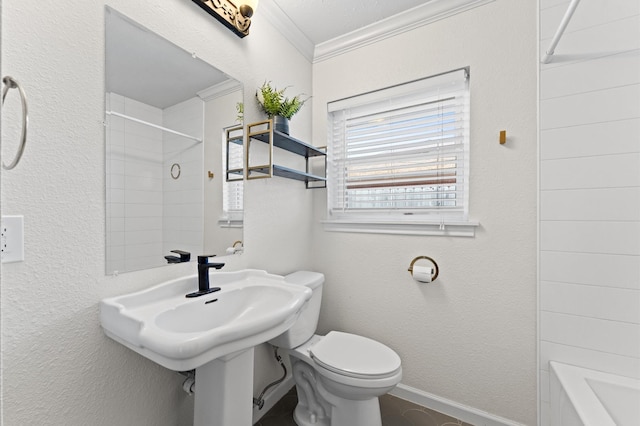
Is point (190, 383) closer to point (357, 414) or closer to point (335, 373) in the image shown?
point (335, 373)

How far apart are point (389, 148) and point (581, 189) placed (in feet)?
3.18

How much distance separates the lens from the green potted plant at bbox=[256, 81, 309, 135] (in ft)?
5.38

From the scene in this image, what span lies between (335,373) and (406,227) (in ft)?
2.93

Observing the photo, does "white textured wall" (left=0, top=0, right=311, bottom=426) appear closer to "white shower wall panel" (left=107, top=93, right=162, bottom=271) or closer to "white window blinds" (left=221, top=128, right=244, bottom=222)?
"white shower wall panel" (left=107, top=93, right=162, bottom=271)

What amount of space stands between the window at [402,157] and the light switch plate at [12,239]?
1521mm

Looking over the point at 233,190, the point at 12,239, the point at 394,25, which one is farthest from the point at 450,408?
the point at 394,25

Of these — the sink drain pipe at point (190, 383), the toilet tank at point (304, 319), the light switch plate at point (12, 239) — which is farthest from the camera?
the toilet tank at point (304, 319)

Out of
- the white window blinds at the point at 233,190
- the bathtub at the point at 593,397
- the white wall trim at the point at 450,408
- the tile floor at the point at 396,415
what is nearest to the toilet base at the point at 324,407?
the tile floor at the point at 396,415

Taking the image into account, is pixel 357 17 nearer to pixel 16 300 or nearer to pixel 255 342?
Result: pixel 255 342

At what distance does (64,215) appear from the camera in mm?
949

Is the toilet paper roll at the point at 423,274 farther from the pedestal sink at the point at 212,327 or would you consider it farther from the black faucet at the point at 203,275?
the black faucet at the point at 203,275

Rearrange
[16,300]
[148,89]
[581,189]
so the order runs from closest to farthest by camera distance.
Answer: [16,300]
[148,89]
[581,189]

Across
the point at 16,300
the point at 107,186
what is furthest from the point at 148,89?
the point at 16,300

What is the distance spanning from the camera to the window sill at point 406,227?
1637mm
